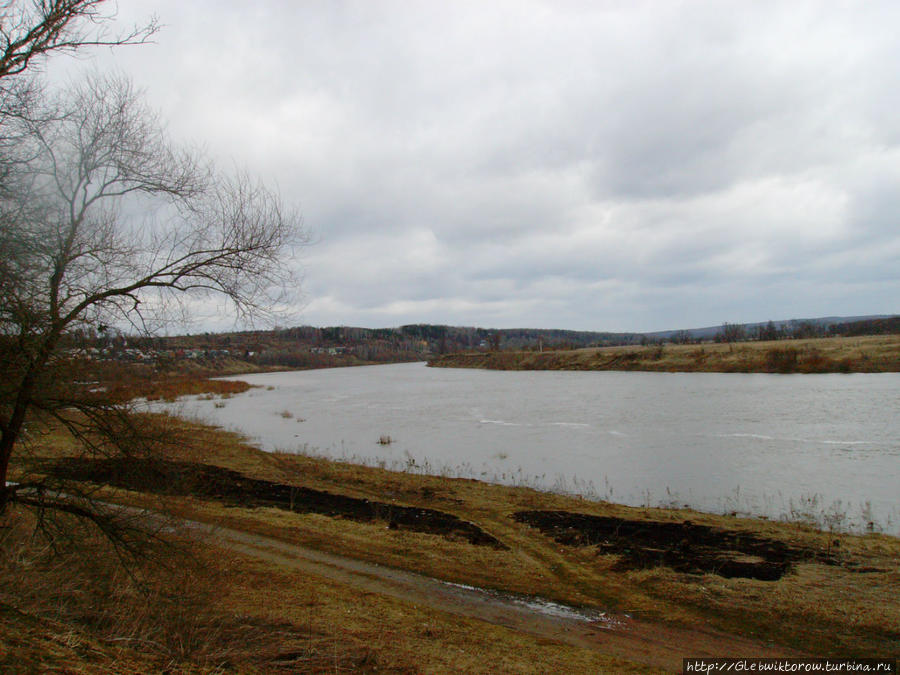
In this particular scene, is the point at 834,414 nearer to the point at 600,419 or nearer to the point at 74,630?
the point at 600,419

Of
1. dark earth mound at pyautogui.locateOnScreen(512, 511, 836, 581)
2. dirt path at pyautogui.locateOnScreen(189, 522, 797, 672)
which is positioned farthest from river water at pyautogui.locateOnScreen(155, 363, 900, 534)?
dirt path at pyautogui.locateOnScreen(189, 522, 797, 672)

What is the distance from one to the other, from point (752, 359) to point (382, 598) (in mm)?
66989

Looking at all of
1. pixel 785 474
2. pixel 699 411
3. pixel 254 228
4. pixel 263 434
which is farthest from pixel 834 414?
pixel 254 228

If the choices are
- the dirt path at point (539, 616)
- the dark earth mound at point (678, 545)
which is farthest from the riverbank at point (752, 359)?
the dirt path at point (539, 616)

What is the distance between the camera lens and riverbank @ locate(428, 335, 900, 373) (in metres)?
56.0

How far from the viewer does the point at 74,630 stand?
477 cm

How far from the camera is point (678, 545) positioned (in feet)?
33.4

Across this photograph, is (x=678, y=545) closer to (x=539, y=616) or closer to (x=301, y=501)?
(x=539, y=616)

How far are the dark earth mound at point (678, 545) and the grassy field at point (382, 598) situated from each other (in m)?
0.08

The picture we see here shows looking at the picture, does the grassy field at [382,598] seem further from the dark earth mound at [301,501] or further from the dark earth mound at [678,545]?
the dark earth mound at [301,501]

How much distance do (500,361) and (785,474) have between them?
84520 millimetres

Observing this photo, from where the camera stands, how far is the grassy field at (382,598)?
5164mm

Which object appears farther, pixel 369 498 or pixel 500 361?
pixel 500 361

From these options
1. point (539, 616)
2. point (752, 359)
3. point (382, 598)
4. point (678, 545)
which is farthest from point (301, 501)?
point (752, 359)
